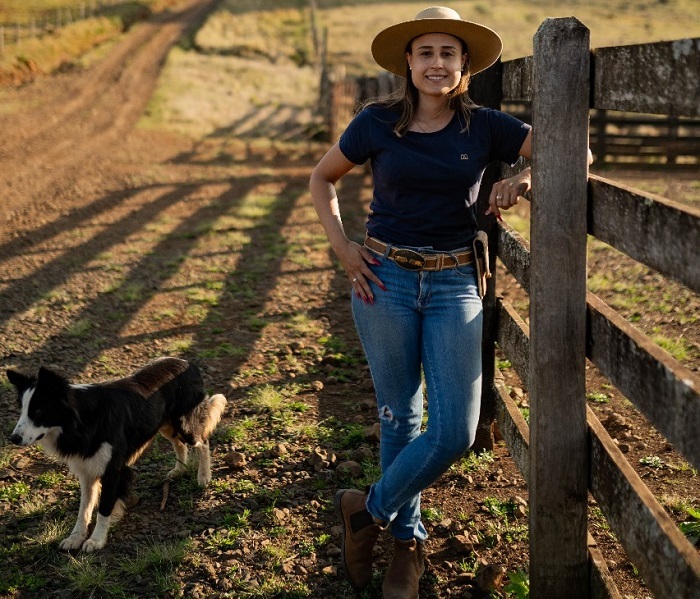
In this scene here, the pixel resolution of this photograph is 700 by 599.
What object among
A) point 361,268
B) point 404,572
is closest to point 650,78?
point 361,268

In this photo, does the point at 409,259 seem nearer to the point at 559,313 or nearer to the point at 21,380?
the point at 559,313

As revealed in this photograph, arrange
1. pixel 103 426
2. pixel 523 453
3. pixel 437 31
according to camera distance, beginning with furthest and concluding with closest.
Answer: pixel 103 426
pixel 523 453
pixel 437 31

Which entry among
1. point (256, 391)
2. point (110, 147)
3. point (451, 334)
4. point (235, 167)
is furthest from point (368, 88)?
point (451, 334)

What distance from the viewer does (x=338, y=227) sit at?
3.26 meters

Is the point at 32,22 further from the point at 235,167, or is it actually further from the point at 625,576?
the point at 625,576

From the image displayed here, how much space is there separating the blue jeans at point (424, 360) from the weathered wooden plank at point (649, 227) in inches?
25.1

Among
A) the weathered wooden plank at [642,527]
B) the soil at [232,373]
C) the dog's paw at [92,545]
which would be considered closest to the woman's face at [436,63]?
the weathered wooden plank at [642,527]

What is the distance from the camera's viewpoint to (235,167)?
52.0 feet

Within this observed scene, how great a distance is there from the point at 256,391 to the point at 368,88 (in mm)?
13377

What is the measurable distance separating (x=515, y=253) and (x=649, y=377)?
1.51 m

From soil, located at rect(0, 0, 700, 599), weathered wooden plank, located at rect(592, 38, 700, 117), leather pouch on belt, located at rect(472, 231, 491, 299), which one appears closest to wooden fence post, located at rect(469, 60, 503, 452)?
soil, located at rect(0, 0, 700, 599)

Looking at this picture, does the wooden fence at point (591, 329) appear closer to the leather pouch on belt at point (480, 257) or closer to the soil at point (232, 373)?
the leather pouch on belt at point (480, 257)

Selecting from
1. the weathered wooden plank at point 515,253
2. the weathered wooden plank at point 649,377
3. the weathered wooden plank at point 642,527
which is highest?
the weathered wooden plank at point 515,253

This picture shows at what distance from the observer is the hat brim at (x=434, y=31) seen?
301 cm
